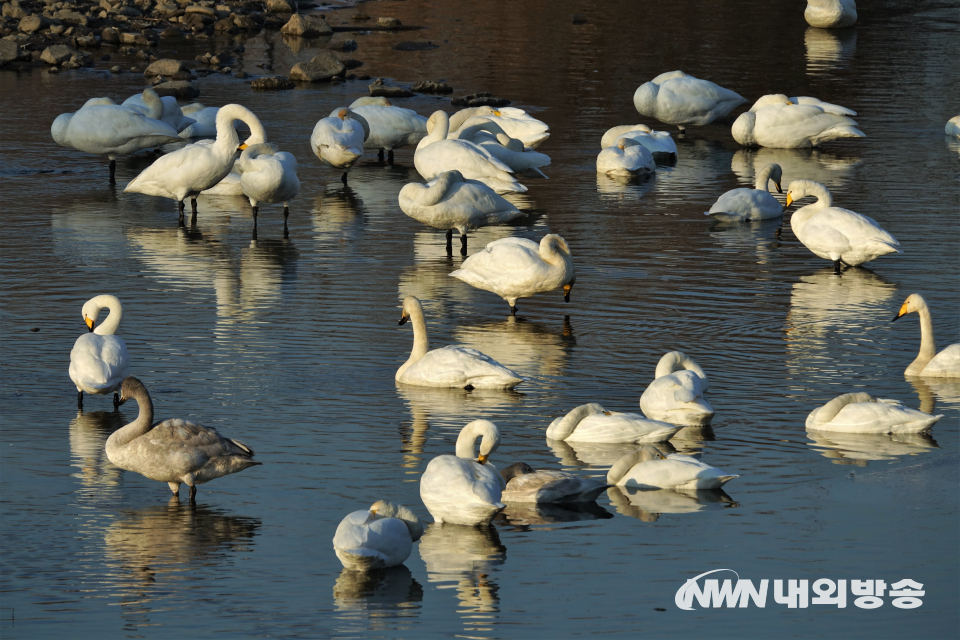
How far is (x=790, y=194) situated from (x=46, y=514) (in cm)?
1044

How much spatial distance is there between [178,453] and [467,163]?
9613 mm

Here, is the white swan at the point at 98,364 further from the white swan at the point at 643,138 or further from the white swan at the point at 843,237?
the white swan at the point at 643,138

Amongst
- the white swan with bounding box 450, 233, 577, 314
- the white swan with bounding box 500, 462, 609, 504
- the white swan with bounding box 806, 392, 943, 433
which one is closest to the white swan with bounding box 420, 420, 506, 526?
the white swan with bounding box 500, 462, 609, 504

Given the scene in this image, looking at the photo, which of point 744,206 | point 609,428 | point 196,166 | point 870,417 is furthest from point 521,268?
point 196,166

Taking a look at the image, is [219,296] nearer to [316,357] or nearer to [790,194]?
[316,357]

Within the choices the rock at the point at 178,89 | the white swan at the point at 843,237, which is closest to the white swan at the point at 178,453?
the white swan at the point at 843,237

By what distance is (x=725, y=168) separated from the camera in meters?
20.3

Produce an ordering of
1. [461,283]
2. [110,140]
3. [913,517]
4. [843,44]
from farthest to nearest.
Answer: [843,44] < [110,140] < [461,283] < [913,517]

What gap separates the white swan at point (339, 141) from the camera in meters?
18.5

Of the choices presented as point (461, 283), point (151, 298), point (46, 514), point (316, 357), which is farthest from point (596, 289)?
point (46, 514)

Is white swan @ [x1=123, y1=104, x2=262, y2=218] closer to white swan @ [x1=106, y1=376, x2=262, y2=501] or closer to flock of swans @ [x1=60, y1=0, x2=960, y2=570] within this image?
flock of swans @ [x1=60, y1=0, x2=960, y2=570]

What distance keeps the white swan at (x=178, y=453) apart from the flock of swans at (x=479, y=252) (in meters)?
0.01

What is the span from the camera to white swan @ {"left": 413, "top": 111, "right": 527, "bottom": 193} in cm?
1725

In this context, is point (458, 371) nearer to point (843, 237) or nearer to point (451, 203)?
point (451, 203)
